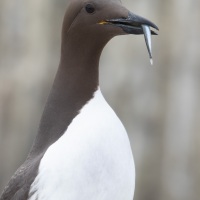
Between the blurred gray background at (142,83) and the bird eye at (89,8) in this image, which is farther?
the blurred gray background at (142,83)

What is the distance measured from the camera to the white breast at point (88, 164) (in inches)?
141

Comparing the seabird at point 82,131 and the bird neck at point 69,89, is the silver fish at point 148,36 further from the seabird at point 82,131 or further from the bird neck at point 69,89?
the bird neck at point 69,89

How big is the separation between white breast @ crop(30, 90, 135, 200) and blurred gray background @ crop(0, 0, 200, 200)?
4.12 metres

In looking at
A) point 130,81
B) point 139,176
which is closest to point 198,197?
point 139,176

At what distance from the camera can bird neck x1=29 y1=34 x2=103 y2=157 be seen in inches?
146

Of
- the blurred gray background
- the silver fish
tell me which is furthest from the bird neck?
the blurred gray background

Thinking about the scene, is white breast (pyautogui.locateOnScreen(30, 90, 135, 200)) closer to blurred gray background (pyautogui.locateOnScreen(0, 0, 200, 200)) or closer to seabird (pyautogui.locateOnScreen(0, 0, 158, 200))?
seabird (pyautogui.locateOnScreen(0, 0, 158, 200))

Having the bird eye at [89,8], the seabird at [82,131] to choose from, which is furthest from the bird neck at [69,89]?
the bird eye at [89,8]

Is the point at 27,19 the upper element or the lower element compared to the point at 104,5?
lower

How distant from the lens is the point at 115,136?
3639 mm

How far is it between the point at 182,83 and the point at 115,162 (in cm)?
430

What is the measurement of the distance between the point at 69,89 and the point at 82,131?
19 cm

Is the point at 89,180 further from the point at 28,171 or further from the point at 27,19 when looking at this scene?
the point at 27,19

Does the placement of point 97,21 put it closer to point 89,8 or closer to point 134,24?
point 89,8
